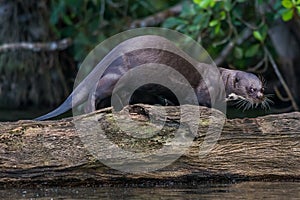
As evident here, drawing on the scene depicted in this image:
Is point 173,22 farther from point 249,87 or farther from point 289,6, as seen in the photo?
point 249,87

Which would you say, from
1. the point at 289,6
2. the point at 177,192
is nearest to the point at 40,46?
the point at 289,6

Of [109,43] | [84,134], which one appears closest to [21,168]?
[84,134]

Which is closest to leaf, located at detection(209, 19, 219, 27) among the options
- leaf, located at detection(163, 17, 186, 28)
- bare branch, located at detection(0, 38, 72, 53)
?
leaf, located at detection(163, 17, 186, 28)

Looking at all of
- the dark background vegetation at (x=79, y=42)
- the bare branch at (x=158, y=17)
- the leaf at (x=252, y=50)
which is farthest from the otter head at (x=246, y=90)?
the bare branch at (x=158, y=17)

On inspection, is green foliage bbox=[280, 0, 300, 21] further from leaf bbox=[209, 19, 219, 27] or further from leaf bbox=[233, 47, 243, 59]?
leaf bbox=[233, 47, 243, 59]

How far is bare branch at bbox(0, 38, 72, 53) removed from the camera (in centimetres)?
757

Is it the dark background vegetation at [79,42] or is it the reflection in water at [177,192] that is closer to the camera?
the reflection in water at [177,192]

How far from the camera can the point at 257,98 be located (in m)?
Answer: 4.20

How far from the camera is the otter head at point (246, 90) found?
4.20 meters

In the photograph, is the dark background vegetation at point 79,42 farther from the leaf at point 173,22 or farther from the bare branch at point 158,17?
the leaf at point 173,22

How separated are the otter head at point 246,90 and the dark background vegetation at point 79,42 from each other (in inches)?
89.4

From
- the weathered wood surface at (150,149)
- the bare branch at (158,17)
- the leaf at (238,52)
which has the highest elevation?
the bare branch at (158,17)

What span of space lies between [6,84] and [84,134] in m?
4.75

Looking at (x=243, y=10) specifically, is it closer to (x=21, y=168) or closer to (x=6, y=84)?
(x=6, y=84)
